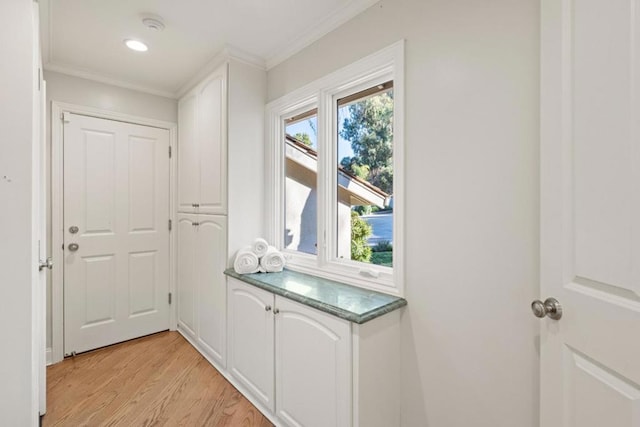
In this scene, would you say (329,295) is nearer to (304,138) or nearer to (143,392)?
(304,138)

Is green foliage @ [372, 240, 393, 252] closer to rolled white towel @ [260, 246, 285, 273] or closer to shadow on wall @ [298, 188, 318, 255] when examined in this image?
shadow on wall @ [298, 188, 318, 255]

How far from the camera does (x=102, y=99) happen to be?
8.64ft

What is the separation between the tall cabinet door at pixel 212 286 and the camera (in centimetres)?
223

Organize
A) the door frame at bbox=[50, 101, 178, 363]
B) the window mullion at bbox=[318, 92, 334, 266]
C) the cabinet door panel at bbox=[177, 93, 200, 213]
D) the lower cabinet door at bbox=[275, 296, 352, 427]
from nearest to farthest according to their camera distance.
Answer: the lower cabinet door at bbox=[275, 296, 352, 427] < the window mullion at bbox=[318, 92, 334, 266] < the door frame at bbox=[50, 101, 178, 363] < the cabinet door panel at bbox=[177, 93, 200, 213]

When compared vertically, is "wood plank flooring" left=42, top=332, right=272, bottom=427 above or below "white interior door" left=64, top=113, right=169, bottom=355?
below

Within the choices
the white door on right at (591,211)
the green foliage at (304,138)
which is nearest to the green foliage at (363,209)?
the green foliage at (304,138)

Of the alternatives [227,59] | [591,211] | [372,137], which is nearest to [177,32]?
[227,59]

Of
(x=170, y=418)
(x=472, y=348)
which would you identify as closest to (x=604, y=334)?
(x=472, y=348)

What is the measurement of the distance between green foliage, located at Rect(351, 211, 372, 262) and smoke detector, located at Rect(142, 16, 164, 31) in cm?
168

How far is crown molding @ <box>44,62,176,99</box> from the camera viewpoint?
7.95 feet

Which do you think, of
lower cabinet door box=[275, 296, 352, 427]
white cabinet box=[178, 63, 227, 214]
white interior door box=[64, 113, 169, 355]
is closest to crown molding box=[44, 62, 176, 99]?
white cabinet box=[178, 63, 227, 214]

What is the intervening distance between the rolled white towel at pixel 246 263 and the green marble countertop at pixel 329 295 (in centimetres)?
5

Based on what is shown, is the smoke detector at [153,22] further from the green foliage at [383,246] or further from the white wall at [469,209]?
the green foliage at [383,246]

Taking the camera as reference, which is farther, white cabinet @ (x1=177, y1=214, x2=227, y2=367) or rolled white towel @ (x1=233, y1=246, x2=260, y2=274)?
white cabinet @ (x1=177, y1=214, x2=227, y2=367)
